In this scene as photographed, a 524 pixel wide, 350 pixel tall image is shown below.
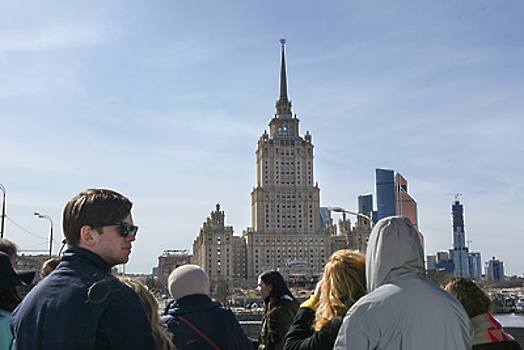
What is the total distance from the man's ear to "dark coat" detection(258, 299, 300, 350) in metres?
4.89

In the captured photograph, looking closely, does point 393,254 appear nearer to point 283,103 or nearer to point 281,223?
point 281,223

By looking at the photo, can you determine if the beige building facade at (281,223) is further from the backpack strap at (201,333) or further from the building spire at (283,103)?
the backpack strap at (201,333)

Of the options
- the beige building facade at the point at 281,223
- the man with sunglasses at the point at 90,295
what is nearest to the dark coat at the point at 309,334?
the man with sunglasses at the point at 90,295

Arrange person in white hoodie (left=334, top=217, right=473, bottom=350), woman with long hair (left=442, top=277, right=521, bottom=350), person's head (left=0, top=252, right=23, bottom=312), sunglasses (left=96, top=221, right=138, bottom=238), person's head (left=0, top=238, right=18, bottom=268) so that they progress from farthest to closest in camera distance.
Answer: person's head (left=0, top=238, right=18, bottom=268) → woman with long hair (left=442, top=277, right=521, bottom=350) → person's head (left=0, top=252, right=23, bottom=312) → person in white hoodie (left=334, top=217, right=473, bottom=350) → sunglasses (left=96, top=221, right=138, bottom=238)

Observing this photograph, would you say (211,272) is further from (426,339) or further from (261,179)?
(426,339)

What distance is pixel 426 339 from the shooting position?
15.6 ft

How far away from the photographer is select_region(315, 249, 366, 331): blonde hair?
6301 millimetres

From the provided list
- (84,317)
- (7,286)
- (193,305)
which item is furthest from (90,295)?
(193,305)

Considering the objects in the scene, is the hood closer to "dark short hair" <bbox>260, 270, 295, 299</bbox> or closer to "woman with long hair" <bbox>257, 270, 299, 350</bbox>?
"woman with long hair" <bbox>257, 270, 299, 350</bbox>

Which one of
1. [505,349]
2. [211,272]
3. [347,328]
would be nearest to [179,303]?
[347,328]

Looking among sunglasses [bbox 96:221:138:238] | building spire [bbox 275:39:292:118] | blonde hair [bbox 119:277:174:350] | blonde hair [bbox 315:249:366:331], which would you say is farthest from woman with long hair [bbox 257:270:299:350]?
building spire [bbox 275:39:292:118]

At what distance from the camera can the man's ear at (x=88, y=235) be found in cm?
447

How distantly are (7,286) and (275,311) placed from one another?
420cm

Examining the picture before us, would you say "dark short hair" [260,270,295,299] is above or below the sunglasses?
below
